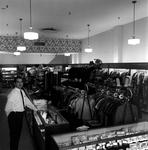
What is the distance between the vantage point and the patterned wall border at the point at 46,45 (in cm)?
1171

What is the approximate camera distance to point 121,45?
9.33 m

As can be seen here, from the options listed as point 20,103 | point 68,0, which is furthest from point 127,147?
point 68,0

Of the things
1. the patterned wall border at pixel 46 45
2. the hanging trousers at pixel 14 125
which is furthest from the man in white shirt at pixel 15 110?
the patterned wall border at pixel 46 45

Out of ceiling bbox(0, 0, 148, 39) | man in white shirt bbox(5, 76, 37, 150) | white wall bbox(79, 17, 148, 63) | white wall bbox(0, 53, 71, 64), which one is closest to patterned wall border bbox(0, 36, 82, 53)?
white wall bbox(79, 17, 148, 63)

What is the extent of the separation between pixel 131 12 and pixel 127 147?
6.11 metres

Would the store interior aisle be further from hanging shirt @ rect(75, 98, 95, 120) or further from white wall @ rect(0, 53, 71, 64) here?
white wall @ rect(0, 53, 71, 64)

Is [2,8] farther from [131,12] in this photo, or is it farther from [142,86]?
[142,86]

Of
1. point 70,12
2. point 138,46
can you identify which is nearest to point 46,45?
point 70,12

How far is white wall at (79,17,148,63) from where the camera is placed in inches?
306

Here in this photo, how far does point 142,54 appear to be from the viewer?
7.88 metres

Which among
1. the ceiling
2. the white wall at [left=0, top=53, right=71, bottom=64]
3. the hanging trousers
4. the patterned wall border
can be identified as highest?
the ceiling

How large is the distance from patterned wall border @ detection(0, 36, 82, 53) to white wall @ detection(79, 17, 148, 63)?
69.3 inches

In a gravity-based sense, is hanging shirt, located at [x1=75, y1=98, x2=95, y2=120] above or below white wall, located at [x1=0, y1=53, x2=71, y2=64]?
below

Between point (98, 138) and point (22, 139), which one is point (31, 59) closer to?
point (22, 139)
